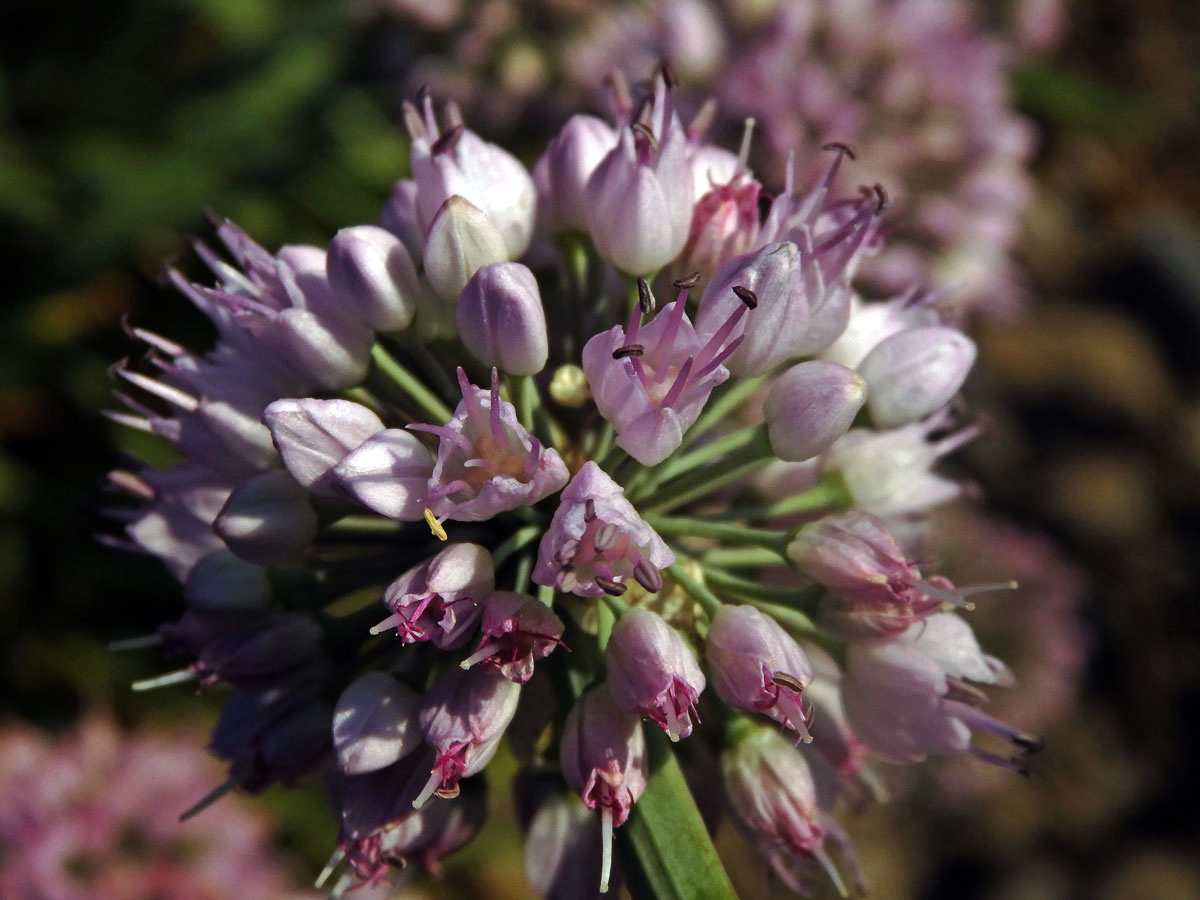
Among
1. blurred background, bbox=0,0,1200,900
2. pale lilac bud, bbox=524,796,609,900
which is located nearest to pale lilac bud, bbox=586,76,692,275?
pale lilac bud, bbox=524,796,609,900

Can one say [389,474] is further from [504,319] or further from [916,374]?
[916,374]

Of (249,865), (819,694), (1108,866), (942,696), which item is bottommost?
(1108,866)

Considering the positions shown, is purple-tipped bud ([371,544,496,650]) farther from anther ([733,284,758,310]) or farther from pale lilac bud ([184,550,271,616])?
anther ([733,284,758,310])

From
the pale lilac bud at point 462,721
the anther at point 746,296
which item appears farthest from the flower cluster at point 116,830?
the anther at point 746,296

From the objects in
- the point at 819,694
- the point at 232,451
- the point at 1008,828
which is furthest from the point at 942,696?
the point at 1008,828

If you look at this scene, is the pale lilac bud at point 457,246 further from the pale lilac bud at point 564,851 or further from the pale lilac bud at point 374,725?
the pale lilac bud at point 564,851

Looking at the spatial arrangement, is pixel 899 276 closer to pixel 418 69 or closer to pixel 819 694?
pixel 418 69

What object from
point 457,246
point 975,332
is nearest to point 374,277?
point 457,246
